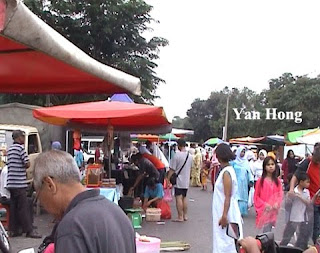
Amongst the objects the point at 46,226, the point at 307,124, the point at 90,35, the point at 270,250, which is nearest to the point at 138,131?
the point at 46,226

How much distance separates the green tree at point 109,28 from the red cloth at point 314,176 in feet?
47.3

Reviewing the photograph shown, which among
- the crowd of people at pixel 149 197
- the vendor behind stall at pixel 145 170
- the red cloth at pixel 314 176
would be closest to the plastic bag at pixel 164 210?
the crowd of people at pixel 149 197

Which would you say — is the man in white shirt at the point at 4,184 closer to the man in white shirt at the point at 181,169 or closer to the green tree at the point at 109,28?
the man in white shirt at the point at 181,169

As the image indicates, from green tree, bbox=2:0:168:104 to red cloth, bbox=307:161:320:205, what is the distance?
14418mm

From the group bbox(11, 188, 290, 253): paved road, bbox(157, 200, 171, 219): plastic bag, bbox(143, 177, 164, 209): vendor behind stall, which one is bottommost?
bbox(11, 188, 290, 253): paved road

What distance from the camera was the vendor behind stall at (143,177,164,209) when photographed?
37.4 feet

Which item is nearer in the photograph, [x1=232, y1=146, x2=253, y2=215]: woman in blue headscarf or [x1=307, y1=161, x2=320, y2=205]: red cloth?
[x1=307, y1=161, x2=320, y2=205]: red cloth

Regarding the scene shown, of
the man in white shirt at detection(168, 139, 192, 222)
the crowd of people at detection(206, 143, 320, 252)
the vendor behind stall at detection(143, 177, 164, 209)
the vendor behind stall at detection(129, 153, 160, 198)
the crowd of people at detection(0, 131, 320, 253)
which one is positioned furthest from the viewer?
the vendor behind stall at detection(143, 177, 164, 209)

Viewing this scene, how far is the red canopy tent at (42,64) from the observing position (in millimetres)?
→ 1808

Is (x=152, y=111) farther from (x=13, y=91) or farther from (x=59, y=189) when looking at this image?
(x=59, y=189)

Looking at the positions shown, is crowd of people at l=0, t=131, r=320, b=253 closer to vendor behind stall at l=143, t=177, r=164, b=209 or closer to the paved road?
vendor behind stall at l=143, t=177, r=164, b=209

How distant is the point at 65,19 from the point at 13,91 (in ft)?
60.7

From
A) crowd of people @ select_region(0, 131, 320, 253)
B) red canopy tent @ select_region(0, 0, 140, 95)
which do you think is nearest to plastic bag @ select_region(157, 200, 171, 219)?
crowd of people @ select_region(0, 131, 320, 253)

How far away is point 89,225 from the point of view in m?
2.14
